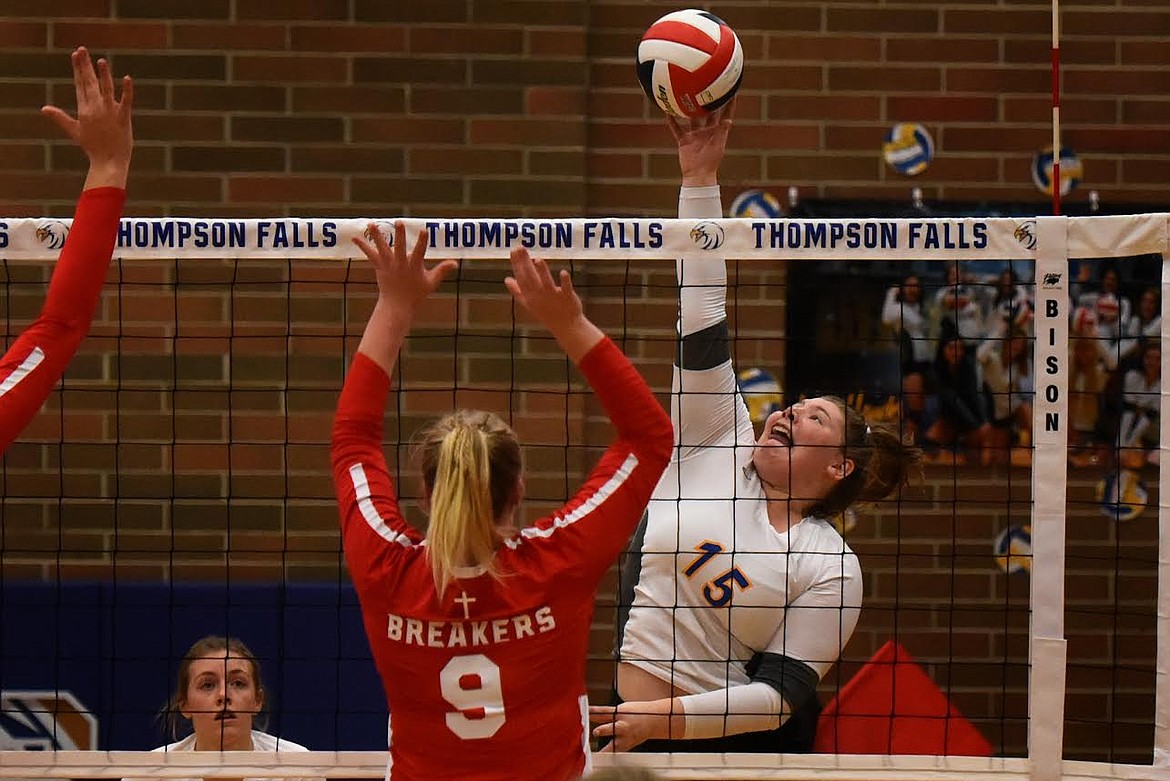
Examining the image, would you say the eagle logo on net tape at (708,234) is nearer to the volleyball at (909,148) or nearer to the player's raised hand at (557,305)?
the player's raised hand at (557,305)

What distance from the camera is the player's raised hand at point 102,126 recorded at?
270 centimetres

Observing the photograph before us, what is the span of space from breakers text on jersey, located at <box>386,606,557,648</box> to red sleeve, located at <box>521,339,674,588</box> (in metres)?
0.13

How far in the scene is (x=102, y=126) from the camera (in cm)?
273

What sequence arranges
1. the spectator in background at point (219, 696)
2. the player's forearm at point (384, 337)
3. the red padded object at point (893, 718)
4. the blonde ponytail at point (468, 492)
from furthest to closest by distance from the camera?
the spectator in background at point (219, 696) → the red padded object at point (893, 718) → the player's forearm at point (384, 337) → the blonde ponytail at point (468, 492)

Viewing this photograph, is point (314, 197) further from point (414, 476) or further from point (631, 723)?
point (631, 723)

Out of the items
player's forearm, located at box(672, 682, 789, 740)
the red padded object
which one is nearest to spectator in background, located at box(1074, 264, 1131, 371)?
the red padded object

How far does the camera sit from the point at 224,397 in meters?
5.52

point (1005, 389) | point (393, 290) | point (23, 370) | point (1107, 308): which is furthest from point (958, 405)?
point (23, 370)

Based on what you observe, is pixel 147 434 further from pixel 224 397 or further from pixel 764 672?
pixel 764 672

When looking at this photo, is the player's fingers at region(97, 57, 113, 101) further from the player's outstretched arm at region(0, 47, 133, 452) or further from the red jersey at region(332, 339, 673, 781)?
the red jersey at region(332, 339, 673, 781)

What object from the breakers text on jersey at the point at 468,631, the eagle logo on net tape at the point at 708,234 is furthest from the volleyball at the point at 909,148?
the breakers text on jersey at the point at 468,631

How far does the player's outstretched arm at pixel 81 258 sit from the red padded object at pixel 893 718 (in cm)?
221

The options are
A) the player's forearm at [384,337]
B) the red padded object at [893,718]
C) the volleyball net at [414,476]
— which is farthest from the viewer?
the volleyball net at [414,476]

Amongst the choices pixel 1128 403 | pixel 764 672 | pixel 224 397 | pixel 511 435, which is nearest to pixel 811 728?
pixel 764 672
